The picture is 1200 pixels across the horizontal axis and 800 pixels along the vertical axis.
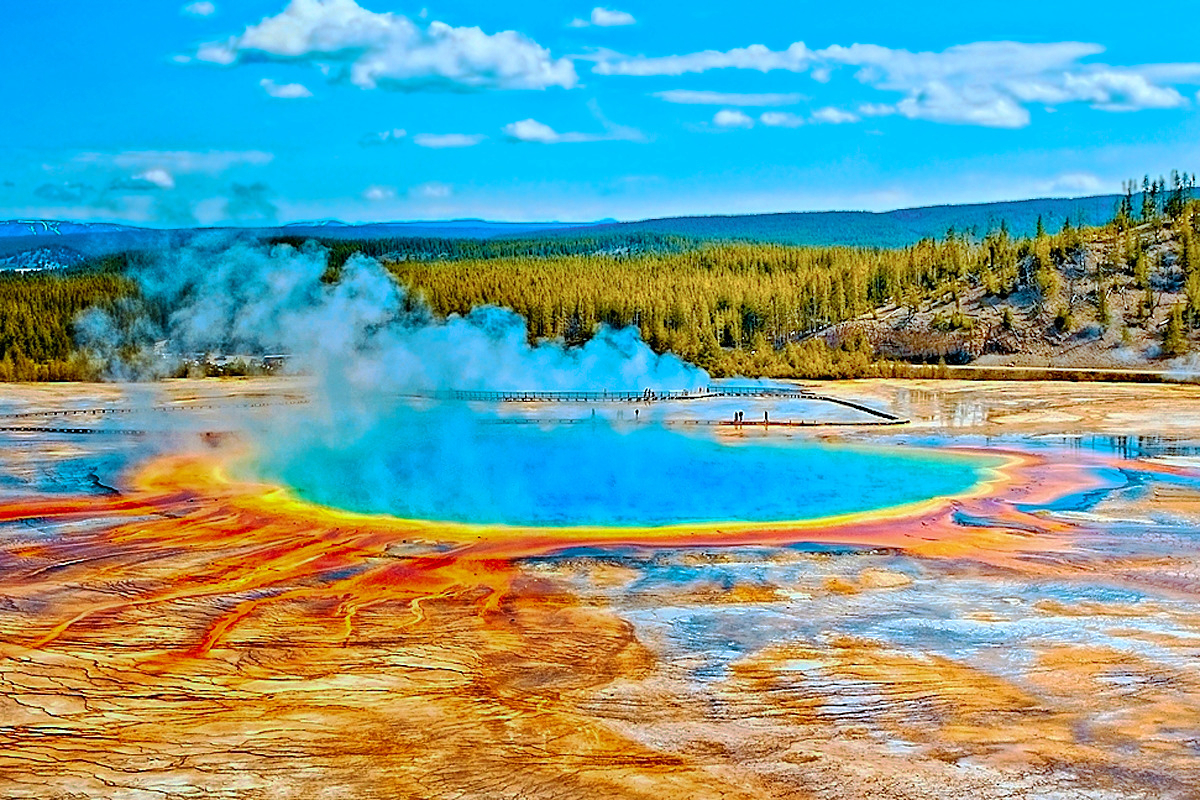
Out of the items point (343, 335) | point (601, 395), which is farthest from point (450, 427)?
point (343, 335)

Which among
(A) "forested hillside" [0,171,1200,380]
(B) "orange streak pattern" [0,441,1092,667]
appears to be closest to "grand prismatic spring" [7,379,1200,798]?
(B) "orange streak pattern" [0,441,1092,667]

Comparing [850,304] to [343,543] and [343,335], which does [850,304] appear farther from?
[343,543]

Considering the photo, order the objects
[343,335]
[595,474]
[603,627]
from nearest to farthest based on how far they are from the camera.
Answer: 1. [603,627]
2. [595,474]
3. [343,335]

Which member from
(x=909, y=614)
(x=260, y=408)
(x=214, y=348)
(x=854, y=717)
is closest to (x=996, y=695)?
(x=854, y=717)

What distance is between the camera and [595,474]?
29.6m

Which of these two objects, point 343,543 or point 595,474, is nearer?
point 343,543

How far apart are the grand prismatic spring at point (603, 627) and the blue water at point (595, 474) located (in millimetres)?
173

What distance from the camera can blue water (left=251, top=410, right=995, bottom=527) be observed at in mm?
24734

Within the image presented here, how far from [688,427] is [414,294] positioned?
1198 inches

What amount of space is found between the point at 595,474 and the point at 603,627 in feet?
43.4

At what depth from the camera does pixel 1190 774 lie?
11633 mm

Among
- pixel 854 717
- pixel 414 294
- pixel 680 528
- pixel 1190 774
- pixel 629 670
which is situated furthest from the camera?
pixel 414 294

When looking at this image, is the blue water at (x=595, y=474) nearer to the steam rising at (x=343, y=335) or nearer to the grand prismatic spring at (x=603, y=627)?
the grand prismatic spring at (x=603, y=627)

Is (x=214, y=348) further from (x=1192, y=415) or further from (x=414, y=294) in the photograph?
(x=1192, y=415)
